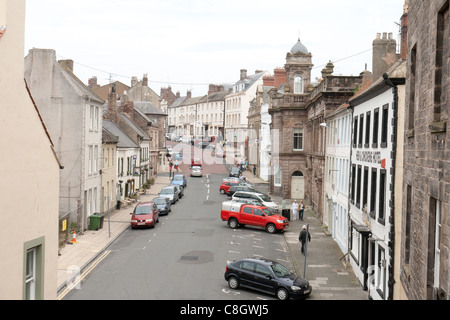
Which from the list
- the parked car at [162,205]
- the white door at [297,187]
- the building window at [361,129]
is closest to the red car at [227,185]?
the white door at [297,187]

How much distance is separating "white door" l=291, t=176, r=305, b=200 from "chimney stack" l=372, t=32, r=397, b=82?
2842cm

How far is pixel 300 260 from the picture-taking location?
26812 millimetres

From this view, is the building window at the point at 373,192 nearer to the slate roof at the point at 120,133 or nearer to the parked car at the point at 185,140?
the slate roof at the point at 120,133

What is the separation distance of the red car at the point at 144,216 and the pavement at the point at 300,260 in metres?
1.04

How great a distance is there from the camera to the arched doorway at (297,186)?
5453 cm

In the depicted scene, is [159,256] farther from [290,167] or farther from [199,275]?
[290,167]

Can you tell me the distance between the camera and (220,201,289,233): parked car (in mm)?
35031

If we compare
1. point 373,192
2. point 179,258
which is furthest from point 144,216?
point 373,192

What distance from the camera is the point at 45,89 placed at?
33125mm

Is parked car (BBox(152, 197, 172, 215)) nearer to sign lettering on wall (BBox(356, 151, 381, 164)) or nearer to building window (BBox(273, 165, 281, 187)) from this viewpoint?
building window (BBox(273, 165, 281, 187))

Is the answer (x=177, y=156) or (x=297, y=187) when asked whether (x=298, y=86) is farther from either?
(x=177, y=156)
